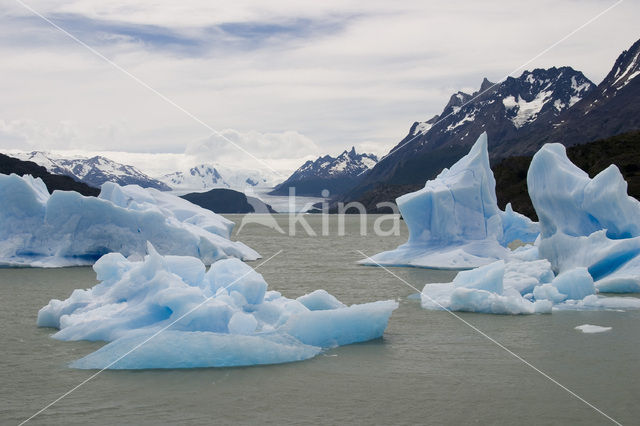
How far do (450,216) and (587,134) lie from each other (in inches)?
5059

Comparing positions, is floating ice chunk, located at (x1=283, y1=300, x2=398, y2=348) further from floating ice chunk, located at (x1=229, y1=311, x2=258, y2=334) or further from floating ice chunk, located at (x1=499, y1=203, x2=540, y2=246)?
floating ice chunk, located at (x1=499, y1=203, x2=540, y2=246)

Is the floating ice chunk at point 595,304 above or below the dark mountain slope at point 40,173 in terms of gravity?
below

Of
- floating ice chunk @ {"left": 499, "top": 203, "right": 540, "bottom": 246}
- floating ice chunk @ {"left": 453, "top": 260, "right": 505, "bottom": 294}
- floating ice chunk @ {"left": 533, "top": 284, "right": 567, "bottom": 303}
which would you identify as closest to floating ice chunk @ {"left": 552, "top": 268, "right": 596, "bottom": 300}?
floating ice chunk @ {"left": 533, "top": 284, "right": 567, "bottom": 303}

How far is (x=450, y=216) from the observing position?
2447 cm

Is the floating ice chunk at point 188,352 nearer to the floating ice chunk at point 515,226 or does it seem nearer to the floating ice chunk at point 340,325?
the floating ice chunk at point 340,325

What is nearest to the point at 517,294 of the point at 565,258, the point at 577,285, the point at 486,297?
the point at 486,297

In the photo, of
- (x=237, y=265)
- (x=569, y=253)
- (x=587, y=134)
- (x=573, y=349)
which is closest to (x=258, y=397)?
(x=237, y=265)

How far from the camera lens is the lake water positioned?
7609 mm

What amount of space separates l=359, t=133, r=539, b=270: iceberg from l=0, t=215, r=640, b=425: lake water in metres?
11.1

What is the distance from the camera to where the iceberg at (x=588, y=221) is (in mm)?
17375

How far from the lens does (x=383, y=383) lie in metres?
8.82

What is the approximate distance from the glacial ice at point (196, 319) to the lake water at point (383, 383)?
0.24 metres

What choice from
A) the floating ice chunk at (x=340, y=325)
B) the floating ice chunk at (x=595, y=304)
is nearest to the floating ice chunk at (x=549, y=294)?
the floating ice chunk at (x=595, y=304)

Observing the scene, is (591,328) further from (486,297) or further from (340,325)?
(340,325)
